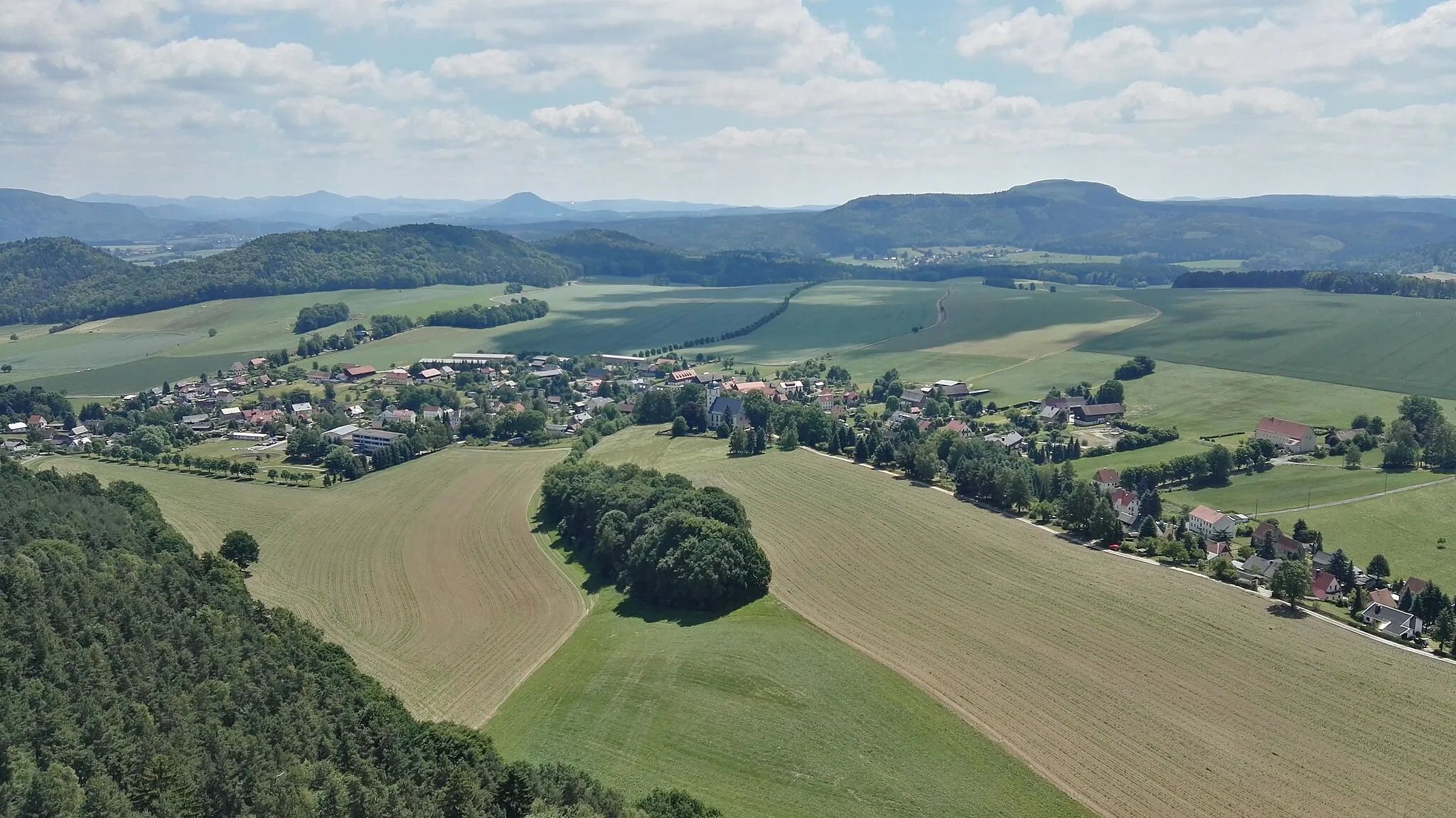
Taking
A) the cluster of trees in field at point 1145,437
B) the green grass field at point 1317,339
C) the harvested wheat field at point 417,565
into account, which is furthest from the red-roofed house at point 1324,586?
the green grass field at point 1317,339

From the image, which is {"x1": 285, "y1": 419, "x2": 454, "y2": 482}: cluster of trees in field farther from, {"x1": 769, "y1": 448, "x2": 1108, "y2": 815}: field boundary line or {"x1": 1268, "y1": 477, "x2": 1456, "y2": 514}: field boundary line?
{"x1": 1268, "y1": 477, "x2": 1456, "y2": 514}: field boundary line

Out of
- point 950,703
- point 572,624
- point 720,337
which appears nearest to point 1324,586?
point 950,703

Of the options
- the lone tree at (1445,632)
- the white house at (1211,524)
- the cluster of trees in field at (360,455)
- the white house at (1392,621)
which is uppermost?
the lone tree at (1445,632)

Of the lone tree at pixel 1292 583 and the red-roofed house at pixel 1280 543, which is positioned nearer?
→ the lone tree at pixel 1292 583

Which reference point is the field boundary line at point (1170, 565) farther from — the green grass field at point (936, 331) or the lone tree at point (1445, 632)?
the green grass field at point (936, 331)

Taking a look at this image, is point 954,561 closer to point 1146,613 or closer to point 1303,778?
point 1146,613

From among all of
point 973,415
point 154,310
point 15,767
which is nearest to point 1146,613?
point 15,767

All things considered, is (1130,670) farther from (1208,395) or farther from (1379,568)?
(1208,395)

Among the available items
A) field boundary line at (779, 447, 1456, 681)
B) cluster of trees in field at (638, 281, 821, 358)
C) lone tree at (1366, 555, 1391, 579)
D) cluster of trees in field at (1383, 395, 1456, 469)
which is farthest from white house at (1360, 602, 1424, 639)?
cluster of trees in field at (638, 281, 821, 358)
